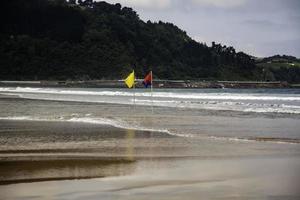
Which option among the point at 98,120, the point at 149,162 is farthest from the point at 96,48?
the point at 149,162

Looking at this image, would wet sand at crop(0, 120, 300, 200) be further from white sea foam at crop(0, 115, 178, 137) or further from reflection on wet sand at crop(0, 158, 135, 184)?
white sea foam at crop(0, 115, 178, 137)

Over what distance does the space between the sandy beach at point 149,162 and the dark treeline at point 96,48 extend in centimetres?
11512

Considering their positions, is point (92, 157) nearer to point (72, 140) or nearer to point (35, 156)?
point (35, 156)

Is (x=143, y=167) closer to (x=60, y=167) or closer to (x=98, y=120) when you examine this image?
(x=60, y=167)

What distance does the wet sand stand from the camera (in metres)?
7.68

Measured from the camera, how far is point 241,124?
19.4 metres

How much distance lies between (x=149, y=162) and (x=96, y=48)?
136 metres

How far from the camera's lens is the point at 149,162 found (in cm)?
1046

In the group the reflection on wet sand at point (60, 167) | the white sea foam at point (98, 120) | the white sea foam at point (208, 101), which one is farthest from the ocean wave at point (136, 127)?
the white sea foam at point (208, 101)

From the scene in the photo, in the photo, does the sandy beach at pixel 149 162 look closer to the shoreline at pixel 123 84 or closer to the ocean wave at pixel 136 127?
the ocean wave at pixel 136 127

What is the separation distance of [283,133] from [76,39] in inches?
5392

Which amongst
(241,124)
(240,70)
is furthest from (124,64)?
(241,124)

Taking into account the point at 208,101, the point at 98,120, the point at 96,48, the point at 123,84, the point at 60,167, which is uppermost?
the point at 96,48

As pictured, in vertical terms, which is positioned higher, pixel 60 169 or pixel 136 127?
pixel 60 169
